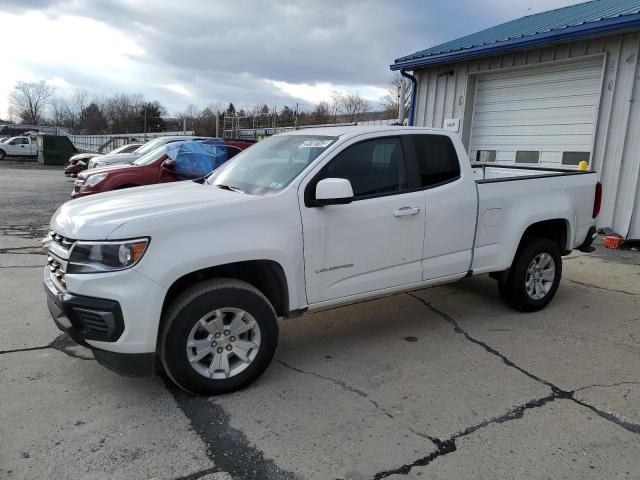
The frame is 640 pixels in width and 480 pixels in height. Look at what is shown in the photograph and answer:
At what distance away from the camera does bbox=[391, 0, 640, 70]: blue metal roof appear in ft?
26.4

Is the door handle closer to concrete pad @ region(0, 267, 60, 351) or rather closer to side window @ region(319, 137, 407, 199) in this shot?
side window @ region(319, 137, 407, 199)

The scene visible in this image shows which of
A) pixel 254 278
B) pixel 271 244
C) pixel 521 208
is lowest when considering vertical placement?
pixel 254 278

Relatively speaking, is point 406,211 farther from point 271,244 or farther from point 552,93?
point 552,93

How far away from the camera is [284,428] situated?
3125 millimetres

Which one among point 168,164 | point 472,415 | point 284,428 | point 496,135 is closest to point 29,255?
point 168,164

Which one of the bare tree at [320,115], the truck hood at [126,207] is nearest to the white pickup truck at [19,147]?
the bare tree at [320,115]

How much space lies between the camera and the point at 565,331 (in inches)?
189

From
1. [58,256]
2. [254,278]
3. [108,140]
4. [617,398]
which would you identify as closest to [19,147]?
[108,140]

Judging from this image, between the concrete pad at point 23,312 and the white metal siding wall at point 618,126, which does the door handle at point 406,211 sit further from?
the white metal siding wall at point 618,126

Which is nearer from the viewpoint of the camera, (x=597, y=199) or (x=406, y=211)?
(x=406, y=211)

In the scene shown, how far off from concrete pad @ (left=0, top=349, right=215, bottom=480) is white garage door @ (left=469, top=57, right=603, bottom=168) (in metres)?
8.56

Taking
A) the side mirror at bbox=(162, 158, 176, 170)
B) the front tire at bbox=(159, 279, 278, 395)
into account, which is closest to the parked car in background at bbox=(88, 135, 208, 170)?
the side mirror at bbox=(162, 158, 176, 170)

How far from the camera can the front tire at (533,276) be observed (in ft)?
16.7

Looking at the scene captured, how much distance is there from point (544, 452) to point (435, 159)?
101 inches
